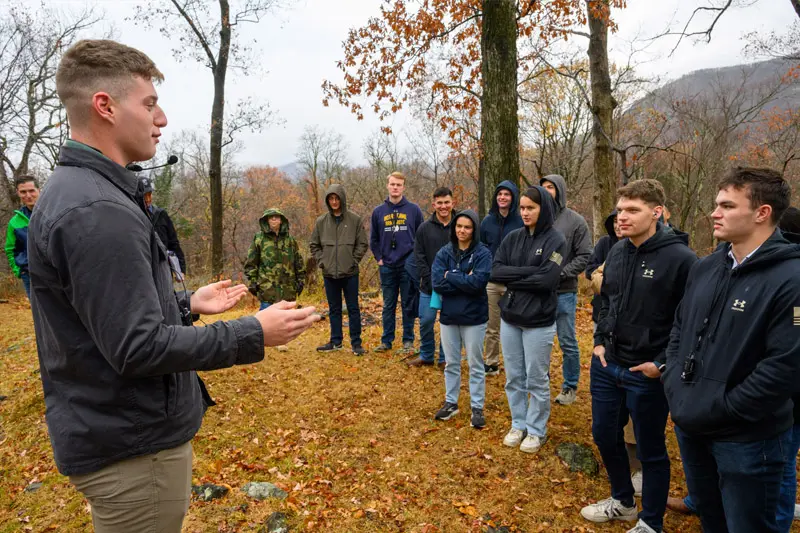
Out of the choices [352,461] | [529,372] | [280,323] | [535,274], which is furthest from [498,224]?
[280,323]

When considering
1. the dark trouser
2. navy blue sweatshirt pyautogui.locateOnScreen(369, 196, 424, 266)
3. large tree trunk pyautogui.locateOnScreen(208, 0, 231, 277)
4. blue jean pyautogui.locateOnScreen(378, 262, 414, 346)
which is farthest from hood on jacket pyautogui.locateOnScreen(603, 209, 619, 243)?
large tree trunk pyautogui.locateOnScreen(208, 0, 231, 277)

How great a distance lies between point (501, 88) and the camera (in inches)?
255

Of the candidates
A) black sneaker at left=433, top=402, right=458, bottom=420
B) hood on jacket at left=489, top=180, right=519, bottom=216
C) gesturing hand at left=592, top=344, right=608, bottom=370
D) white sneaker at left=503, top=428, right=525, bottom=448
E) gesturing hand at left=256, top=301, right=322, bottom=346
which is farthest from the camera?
hood on jacket at left=489, top=180, right=519, bottom=216

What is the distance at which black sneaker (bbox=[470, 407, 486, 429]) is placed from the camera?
14.9 ft

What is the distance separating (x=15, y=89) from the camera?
1501 cm

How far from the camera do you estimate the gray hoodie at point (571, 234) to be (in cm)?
506

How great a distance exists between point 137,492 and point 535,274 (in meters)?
3.27

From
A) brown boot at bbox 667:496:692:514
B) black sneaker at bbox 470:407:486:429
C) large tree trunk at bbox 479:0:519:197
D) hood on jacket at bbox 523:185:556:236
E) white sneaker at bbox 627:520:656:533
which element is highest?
large tree trunk at bbox 479:0:519:197

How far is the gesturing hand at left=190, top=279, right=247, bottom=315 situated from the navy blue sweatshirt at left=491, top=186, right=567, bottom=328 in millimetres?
2589

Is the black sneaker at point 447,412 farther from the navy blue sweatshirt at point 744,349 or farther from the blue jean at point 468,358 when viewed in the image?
the navy blue sweatshirt at point 744,349

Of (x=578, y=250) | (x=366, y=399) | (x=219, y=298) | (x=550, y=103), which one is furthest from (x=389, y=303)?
(x=550, y=103)

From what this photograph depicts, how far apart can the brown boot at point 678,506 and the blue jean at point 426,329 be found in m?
3.20

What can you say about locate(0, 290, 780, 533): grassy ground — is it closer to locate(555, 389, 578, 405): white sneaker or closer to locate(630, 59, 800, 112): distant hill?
locate(555, 389, 578, 405): white sneaker

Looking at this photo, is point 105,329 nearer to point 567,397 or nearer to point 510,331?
point 510,331
